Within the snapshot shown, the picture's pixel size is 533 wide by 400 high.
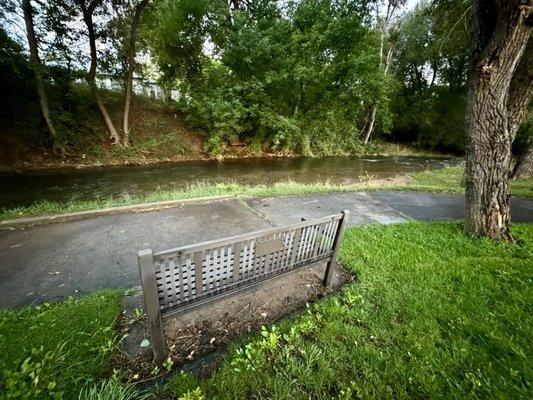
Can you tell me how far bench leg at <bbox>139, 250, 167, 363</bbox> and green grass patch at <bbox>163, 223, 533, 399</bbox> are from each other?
287 millimetres

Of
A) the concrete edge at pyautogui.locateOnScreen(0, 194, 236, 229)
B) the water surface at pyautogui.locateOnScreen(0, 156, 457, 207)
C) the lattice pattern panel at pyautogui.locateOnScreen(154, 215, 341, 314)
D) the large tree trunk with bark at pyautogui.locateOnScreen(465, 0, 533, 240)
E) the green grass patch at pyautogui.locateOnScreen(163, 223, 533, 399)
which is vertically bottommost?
the water surface at pyautogui.locateOnScreen(0, 156, 457, 207)

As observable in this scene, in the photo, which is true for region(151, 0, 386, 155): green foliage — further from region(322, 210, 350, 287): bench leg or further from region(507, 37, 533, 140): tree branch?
region(322, 210, 350, 287): bench leg

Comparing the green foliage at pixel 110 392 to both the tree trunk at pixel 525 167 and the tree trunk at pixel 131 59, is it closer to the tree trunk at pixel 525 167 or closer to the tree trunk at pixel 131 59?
the tree trunk at pixel 131 59

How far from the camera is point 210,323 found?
244cm

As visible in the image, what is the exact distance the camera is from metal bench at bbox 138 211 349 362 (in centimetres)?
183

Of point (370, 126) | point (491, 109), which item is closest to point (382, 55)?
point (370, 126)

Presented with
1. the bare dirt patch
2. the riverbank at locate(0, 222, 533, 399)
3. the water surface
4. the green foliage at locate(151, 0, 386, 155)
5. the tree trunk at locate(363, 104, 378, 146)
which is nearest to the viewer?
the riverbank at locate(0, 222, 533, 399)

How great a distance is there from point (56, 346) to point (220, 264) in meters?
1.42

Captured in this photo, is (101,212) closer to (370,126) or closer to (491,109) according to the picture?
(491,109)

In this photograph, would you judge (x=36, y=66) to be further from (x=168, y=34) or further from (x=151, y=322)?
(x=151, y=322)

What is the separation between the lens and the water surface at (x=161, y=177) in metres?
7.82

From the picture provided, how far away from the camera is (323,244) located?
284cm

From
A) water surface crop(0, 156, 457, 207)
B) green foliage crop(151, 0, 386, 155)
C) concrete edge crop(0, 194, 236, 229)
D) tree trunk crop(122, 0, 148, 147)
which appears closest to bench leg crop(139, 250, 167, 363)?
concrete edge crop(0, 194, 236, 229)

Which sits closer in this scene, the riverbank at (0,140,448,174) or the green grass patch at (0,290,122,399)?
the green grass patch at (0,290,122,399)
